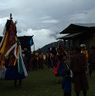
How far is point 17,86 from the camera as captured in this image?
22984 millimetres

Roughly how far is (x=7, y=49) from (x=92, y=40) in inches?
877

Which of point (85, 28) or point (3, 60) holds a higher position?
point (85, 28)

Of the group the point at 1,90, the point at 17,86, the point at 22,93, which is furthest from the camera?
the point at 17,86

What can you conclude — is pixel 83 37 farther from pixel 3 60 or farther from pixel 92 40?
pixel 3 60

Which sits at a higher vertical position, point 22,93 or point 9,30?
point 9,30

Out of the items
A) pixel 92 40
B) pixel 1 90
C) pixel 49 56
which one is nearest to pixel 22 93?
pixel 1 90

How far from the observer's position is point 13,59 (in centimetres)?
2203

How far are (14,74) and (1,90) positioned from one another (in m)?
1.20

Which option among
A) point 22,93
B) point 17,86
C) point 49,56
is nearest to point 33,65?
point 49,56

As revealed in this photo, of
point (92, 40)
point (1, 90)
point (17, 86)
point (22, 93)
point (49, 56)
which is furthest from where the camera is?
point (49, 56)

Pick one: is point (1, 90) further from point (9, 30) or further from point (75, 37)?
point (75, 37)

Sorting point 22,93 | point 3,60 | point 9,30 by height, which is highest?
point 9,30

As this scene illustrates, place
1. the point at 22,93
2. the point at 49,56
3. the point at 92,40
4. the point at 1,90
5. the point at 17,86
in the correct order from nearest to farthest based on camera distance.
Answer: the point at 22,93, the point at 1,90, the point at 17,86, the point at 92,40, the point at 49,56

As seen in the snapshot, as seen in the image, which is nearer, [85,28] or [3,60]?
[3,60]
